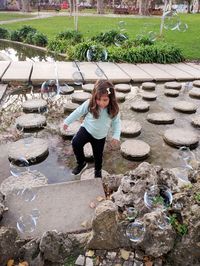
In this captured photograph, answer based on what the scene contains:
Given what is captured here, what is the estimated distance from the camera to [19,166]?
423cm

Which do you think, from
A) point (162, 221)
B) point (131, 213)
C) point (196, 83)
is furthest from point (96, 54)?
point (162, 221)

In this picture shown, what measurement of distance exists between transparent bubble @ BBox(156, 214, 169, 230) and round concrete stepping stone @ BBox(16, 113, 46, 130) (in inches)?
129

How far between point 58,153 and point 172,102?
3463 mm

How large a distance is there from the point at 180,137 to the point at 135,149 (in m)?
0.95

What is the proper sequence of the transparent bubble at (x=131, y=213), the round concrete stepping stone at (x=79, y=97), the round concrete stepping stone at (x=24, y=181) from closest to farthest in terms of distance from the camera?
the transparent bubble at (x=131, y=213) → the round concrete stepping stone at (x=24, y=181) → the round concrete stepping stone at (x=79, y=97)

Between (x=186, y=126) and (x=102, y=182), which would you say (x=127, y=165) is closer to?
(x=102, y=182)

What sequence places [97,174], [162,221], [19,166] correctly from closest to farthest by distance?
[162,221] < [97,174] < [19,166]

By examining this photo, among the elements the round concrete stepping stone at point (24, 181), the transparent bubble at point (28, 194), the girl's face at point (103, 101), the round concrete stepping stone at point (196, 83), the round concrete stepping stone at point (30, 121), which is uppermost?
the girl's face at point (103, 101)

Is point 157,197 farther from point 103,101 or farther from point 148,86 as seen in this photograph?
point 148,86

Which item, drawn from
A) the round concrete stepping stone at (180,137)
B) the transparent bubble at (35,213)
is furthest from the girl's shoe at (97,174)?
the round concrete stepping stone at (180,137)

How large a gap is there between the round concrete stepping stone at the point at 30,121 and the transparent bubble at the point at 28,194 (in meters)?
2.13

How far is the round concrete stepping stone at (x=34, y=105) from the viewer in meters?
6.06

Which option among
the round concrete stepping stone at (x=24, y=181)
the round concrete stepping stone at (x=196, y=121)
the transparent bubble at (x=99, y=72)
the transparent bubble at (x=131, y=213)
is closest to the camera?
the transparent bubble at (x=131, y=213)

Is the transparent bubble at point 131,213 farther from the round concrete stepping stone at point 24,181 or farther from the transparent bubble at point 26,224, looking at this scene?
the round concrete stepping stone at point 24,181
